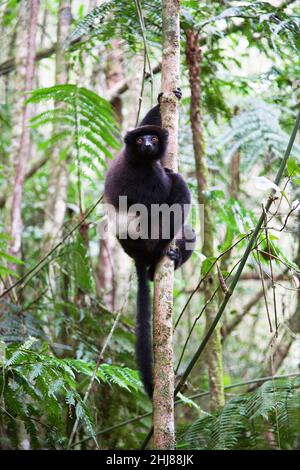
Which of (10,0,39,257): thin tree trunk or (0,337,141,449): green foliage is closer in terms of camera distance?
(0,337,141,449): green foliage

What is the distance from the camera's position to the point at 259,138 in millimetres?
6094

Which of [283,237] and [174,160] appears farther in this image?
[283,237]

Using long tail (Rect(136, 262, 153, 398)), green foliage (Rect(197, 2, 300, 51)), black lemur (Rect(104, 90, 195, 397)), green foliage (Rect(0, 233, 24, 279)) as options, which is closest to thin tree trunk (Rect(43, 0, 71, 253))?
green foliage (Rect(0, 233, 24, 279))

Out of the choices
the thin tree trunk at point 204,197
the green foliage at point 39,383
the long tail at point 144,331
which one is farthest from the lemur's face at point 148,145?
the green foliage at point 39,383

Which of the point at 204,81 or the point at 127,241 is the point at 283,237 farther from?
the point at 127,241

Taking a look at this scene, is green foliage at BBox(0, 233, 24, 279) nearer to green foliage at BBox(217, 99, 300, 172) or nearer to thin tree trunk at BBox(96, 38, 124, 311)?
thin tree trunk at BBox(96, 38, 124, 311)

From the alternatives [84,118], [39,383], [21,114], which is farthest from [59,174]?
[39,383]

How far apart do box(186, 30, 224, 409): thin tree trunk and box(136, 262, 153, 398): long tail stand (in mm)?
614

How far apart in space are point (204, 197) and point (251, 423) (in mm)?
2247

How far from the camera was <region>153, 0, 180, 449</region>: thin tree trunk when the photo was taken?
10.8 ft

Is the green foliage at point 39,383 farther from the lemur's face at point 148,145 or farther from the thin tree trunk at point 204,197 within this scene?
the lemur's face at point 148,145

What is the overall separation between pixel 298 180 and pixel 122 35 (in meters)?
2.96

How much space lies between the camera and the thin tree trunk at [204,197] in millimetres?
4922
